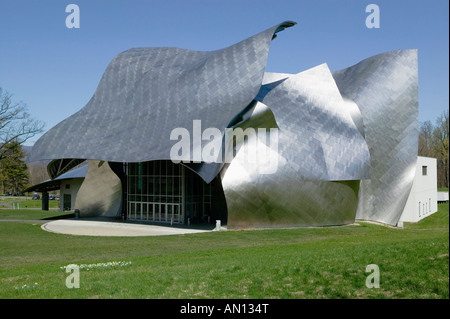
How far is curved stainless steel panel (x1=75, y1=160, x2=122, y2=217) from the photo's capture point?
141 ft

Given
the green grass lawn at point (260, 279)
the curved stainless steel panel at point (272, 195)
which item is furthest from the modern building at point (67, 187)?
the green grass lawn at point (260, 279)

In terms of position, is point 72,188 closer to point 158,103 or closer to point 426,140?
point 158,103

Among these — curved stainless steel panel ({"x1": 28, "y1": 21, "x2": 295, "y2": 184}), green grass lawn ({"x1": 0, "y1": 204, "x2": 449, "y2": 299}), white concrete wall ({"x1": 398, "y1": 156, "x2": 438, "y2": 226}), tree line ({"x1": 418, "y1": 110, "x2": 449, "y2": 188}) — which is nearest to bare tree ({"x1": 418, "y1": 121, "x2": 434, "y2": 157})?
tree line ({"x1": 418, "y1": 110, "x2": 449, "y2": 188})

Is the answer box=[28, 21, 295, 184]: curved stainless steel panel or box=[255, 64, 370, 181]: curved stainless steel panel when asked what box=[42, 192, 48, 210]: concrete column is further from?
box=[255, 64, 370, 181]: curved stainless steel panel

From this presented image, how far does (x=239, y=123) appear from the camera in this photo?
32.8m

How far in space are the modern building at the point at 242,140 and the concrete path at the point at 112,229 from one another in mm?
3018

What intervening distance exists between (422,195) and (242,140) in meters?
24.1

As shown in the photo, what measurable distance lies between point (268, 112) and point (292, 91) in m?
5.14

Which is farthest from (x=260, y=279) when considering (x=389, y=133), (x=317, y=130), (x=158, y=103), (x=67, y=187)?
(x=67, y=187)

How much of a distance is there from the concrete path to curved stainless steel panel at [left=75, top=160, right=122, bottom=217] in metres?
5.20

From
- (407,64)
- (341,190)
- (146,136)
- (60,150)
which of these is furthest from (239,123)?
(407,64)

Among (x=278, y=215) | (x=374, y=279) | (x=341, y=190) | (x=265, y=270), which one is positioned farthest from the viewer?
(x=341, y=190)

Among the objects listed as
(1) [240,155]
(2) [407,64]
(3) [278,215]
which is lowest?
(3) [278,215]

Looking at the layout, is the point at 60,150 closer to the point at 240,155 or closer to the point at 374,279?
the point at 240,155
